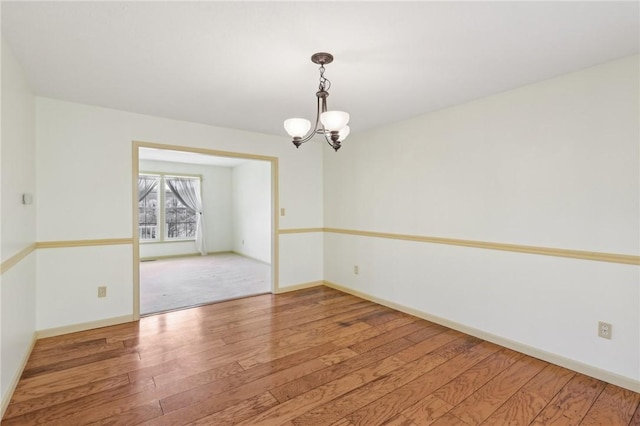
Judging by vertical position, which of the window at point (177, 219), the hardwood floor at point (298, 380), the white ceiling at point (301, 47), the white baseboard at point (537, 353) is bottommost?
the hardwood floor at point (298, 380)

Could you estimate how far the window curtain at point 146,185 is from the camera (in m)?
7.35

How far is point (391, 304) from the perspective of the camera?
3.83 m

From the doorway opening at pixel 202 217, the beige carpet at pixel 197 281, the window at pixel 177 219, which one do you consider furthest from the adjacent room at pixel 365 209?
the window at pixel 177 219

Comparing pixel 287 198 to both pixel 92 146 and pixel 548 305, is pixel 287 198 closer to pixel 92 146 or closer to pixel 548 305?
pixel 92 146

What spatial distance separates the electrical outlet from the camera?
7.31 ft

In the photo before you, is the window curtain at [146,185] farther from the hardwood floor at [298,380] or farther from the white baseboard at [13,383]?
the white baseboard at [13,383]

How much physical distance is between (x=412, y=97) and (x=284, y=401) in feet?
9.15

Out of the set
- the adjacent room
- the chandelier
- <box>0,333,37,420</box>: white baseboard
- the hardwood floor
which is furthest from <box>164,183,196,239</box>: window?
the chandelier

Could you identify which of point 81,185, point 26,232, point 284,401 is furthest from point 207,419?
point 81,185

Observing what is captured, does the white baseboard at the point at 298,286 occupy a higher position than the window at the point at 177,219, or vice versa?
the window at the point at 177,219

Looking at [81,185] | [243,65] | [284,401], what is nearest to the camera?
[284,401]

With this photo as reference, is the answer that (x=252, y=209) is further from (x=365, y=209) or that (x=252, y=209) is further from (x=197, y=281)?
(x=365, y=209)

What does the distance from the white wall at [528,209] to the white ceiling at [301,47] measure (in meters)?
0.29

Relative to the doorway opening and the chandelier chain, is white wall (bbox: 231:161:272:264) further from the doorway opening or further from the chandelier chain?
the chandelier chain
